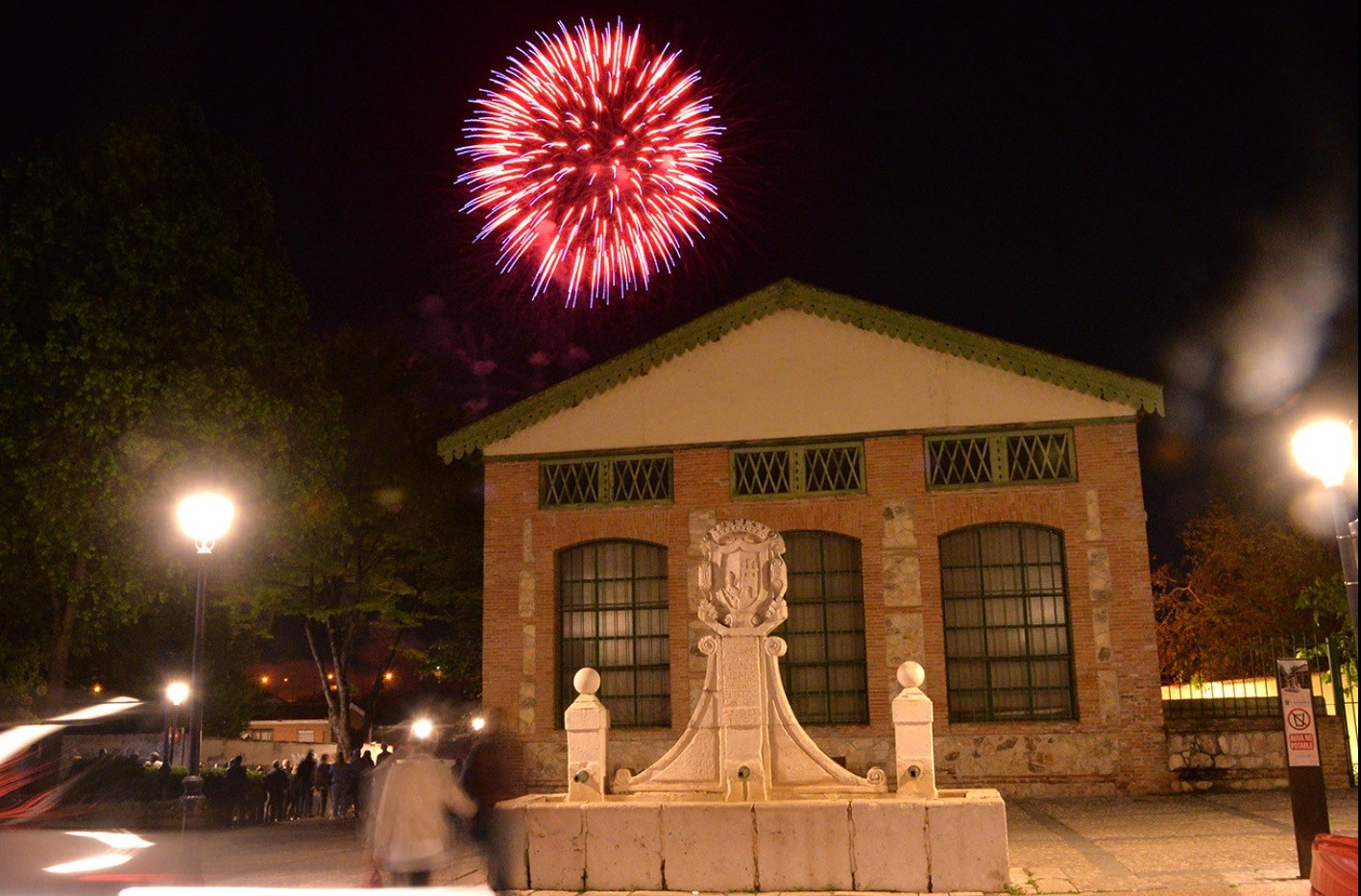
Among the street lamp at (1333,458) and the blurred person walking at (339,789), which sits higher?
the street lamp at (1333,458)

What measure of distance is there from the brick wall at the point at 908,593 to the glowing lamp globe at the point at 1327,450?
1093cm

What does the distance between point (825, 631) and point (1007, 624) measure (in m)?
3.08

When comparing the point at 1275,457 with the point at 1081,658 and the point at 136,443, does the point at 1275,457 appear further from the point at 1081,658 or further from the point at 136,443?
the point at 136,443

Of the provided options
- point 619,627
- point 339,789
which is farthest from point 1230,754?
Result: point 339,789

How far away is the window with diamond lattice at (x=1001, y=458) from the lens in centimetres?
2048

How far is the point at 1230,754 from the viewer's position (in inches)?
753

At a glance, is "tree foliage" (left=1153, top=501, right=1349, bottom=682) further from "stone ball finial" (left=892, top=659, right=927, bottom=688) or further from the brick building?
"stone ball finial" (left=892, top=659, right=927, bottom=688)

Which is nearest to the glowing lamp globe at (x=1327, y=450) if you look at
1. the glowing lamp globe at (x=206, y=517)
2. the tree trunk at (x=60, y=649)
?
the glowing lamp globe at (x=206, y=517)

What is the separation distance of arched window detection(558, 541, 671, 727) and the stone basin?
9910mm

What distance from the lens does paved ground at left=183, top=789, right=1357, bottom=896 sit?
1118 cm

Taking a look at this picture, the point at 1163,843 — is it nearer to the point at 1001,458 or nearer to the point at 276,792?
the point at 1001,458

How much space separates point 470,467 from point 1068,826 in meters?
19.9

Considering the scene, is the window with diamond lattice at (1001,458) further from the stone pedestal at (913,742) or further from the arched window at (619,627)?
the stone pedestal at (913,742)

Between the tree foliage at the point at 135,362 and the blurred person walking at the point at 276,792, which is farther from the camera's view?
the blurred person walking at the point at 276,792
